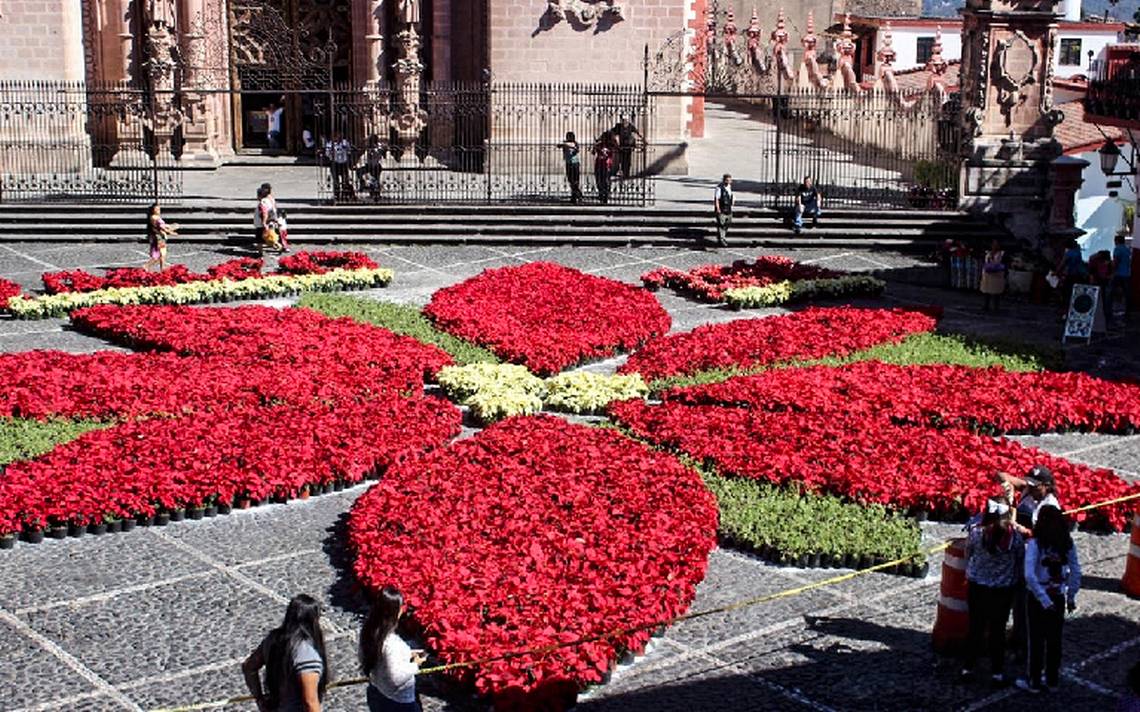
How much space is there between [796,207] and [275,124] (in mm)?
15633

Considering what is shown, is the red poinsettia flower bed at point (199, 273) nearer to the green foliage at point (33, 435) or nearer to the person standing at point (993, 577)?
the green foliage at point (33, 435)

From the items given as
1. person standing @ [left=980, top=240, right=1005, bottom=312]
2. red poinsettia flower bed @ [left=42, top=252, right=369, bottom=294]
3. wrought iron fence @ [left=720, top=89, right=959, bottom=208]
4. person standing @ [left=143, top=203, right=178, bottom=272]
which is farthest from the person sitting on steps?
person standing @ [left=143, top=203, right=178, bottom=272]

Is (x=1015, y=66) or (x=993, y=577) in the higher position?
(x=1015, y=66)

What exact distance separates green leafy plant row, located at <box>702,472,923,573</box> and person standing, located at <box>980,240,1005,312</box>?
10305 millimetres

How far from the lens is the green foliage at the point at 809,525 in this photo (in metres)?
12.8

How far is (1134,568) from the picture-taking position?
12180 mm

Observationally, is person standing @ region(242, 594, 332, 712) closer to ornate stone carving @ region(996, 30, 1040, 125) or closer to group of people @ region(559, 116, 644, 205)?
group of people @ region(559, 116, 644, 205)

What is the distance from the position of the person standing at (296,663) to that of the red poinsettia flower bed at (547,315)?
34.9ft

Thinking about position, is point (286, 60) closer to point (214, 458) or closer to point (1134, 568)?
point (214, 458)

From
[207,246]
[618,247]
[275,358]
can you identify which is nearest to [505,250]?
[618,247]

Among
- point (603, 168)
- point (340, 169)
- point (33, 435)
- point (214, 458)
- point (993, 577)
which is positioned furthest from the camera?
point (603, 168)

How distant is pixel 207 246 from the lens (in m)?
27.6

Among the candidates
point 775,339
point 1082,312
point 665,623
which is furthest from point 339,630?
point 1082,312

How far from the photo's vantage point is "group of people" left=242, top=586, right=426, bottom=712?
7961 millimetres
